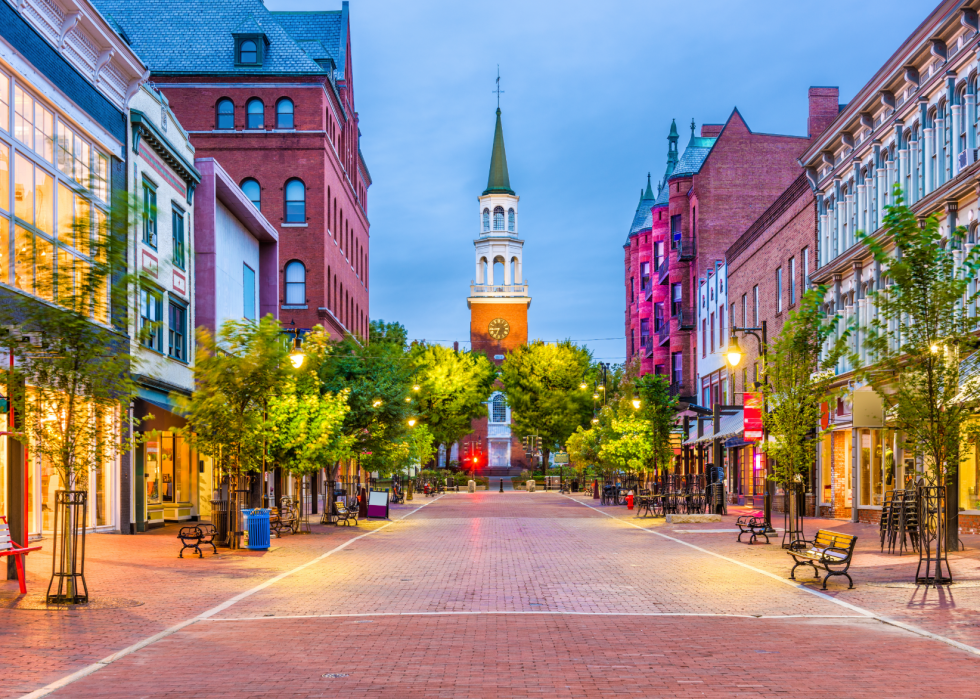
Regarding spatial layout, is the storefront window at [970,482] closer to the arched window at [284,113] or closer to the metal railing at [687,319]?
the arched window at [284,113]

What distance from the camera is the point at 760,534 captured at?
25812 mm

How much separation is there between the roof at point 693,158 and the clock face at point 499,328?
169ft

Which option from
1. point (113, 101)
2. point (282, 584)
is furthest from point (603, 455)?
point (282, 584)

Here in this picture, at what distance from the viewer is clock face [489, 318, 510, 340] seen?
113000 mm

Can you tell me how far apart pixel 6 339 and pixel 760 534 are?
57.0ft

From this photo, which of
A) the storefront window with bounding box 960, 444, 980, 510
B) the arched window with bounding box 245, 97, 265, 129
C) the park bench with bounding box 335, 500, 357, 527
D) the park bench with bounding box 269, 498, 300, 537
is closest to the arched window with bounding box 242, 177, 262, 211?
the arched window with bounding box 245, 97, 265, 129

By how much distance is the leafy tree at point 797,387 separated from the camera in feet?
78.2

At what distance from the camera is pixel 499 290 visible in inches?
4510

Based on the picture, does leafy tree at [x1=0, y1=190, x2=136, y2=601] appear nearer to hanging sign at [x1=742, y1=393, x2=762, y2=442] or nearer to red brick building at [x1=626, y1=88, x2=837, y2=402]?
hanging sign at [x1=742, y1=393, x2=762, y2=442]

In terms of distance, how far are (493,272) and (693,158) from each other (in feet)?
184

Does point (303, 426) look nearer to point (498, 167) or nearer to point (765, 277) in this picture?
point (765, 277)

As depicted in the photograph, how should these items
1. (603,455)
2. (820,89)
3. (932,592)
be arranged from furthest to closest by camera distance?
(603,455) < (820,89) < (932,592)

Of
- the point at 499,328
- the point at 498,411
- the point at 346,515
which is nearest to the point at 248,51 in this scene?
the point at 346,515

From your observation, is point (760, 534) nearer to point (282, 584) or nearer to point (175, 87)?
point (282, 584)
